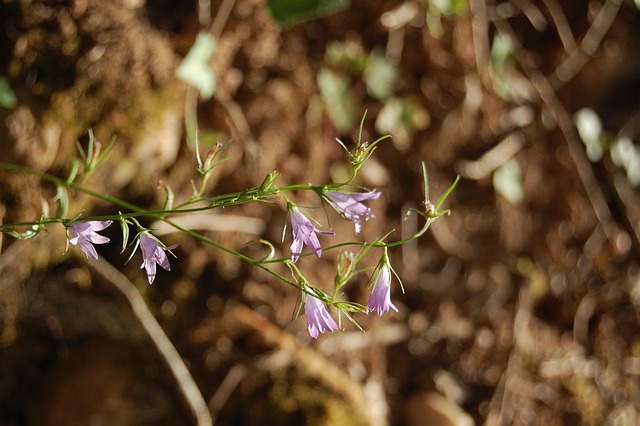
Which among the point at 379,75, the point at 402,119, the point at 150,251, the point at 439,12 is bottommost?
the point at 402,119

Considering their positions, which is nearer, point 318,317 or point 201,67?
point 318,317

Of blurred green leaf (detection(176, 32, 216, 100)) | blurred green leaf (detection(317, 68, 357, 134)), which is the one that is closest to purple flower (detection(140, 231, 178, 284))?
blurred green leaf (detection(176, 32, 216, 100))

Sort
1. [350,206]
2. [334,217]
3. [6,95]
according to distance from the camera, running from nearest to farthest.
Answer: [350,206]
[6,95]
[334,217]

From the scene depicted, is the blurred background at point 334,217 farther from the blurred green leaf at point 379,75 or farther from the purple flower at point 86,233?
the purple flower at point 86,233

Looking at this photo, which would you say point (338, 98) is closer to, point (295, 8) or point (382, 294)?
point (295, 8)

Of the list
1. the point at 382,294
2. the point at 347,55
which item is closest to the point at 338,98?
the point at 347,55

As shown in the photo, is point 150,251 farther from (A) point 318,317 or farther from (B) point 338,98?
(B) point 338,98

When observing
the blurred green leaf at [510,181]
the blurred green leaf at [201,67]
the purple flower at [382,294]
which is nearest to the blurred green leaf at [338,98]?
the blurred green leaf at [201,67]

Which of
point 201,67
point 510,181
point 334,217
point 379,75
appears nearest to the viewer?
point 201,67

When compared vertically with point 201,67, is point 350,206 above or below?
above
